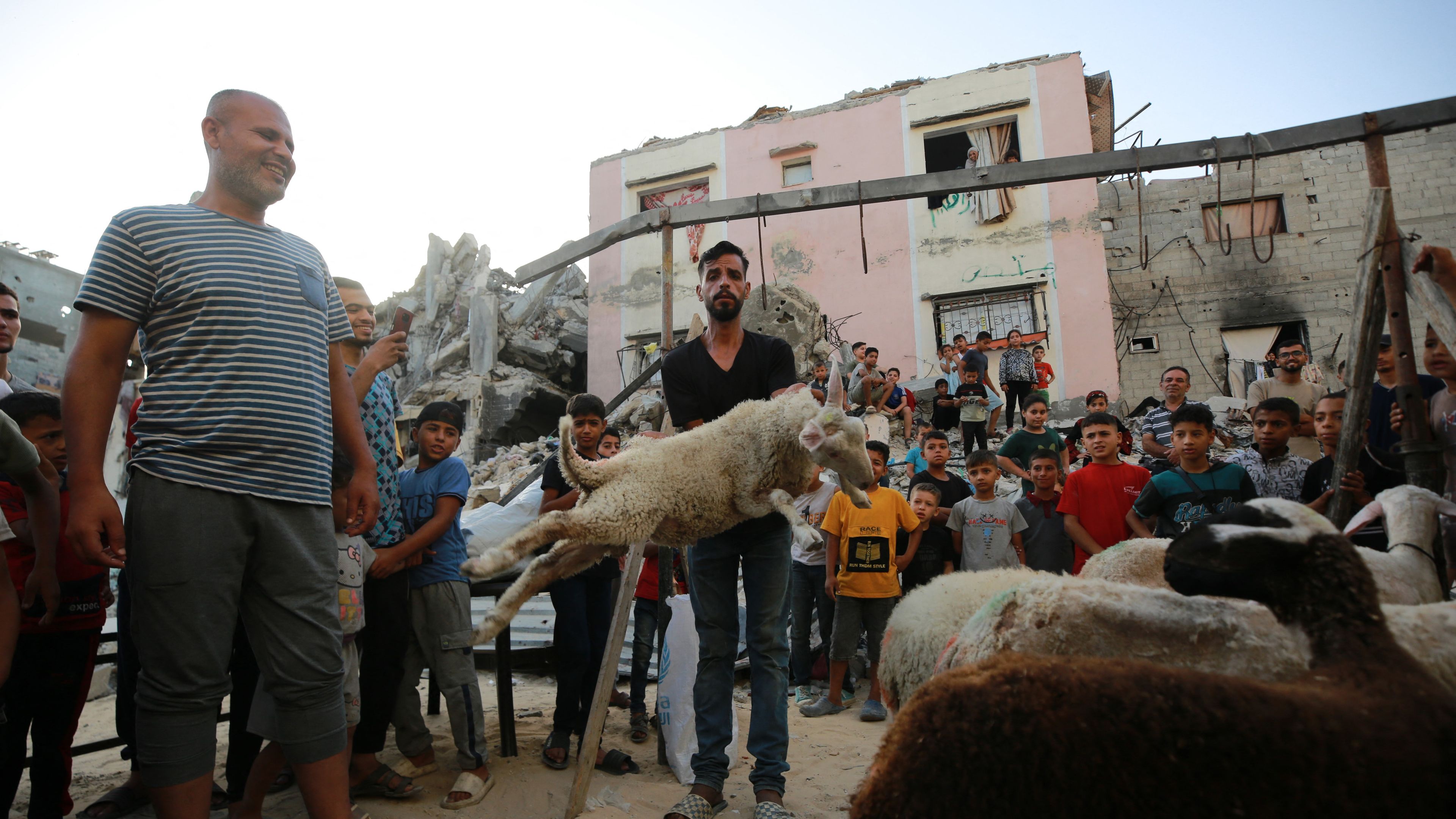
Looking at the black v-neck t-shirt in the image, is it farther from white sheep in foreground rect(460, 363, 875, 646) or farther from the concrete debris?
the concrete debris

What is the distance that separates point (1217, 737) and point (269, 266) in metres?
2.54

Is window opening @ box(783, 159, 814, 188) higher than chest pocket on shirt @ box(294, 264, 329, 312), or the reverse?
window opening @ box(783, 159, 814, 188)

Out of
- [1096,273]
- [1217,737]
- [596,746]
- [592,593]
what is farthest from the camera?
[1096,273]

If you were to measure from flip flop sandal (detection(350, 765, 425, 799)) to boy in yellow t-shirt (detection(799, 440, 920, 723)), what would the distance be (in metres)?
2.50

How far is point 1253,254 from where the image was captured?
49.3 feet

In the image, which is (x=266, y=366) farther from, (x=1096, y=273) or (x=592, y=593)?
(x=1096, y=273)

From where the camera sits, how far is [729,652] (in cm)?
281

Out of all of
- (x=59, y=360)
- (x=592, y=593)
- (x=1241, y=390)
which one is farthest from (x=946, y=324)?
(x=59, y=360)

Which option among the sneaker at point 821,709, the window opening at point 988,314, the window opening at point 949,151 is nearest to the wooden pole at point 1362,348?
the sneaker at point 821,709

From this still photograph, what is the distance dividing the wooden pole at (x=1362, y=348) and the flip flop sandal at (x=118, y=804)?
5009 millimetres

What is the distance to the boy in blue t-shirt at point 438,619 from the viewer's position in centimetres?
311

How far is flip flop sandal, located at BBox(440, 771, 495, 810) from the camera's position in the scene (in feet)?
9.46

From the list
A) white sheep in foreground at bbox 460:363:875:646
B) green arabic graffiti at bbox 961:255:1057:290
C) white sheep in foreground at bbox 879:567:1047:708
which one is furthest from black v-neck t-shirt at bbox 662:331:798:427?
green arabic graffiti at bbox 961:255:1057:290

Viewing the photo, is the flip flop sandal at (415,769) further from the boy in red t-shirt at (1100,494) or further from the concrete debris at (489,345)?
the concrete debris at (489,345)
